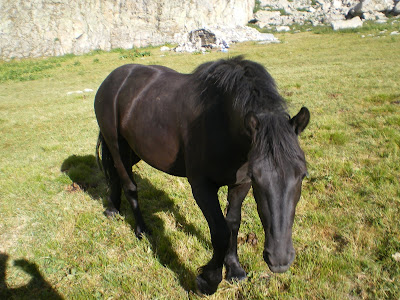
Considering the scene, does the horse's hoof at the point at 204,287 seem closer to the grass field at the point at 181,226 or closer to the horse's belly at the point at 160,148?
the grass field at the point at 181,226

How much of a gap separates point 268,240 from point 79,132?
6.53m

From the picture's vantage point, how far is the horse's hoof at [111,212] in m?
3.56

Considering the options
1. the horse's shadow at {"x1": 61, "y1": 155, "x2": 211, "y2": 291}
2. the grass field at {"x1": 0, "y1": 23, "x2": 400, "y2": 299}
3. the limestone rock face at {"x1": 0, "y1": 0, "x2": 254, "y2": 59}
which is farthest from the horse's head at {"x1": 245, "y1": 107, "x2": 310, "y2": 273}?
the limestone rock face at {"x1": 0, "y1": 0, "x2": 254, "y2": 59}

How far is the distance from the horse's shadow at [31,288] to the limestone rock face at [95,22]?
1098 inches

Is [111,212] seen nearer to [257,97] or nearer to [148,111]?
[148,111]

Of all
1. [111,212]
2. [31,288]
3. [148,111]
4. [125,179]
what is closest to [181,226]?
[125,179]

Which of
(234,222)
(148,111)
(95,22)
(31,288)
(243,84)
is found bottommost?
(31,288)

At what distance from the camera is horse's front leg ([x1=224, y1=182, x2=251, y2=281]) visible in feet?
7.89

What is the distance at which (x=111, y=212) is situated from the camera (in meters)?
3.59

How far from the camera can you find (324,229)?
2.87 m

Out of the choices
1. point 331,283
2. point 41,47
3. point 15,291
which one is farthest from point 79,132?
point 41,47

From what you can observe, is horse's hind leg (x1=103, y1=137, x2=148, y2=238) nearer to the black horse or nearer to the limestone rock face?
the black horse

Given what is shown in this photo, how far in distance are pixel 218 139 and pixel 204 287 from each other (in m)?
1.27

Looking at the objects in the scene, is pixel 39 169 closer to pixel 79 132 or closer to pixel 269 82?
pixel 79 132
